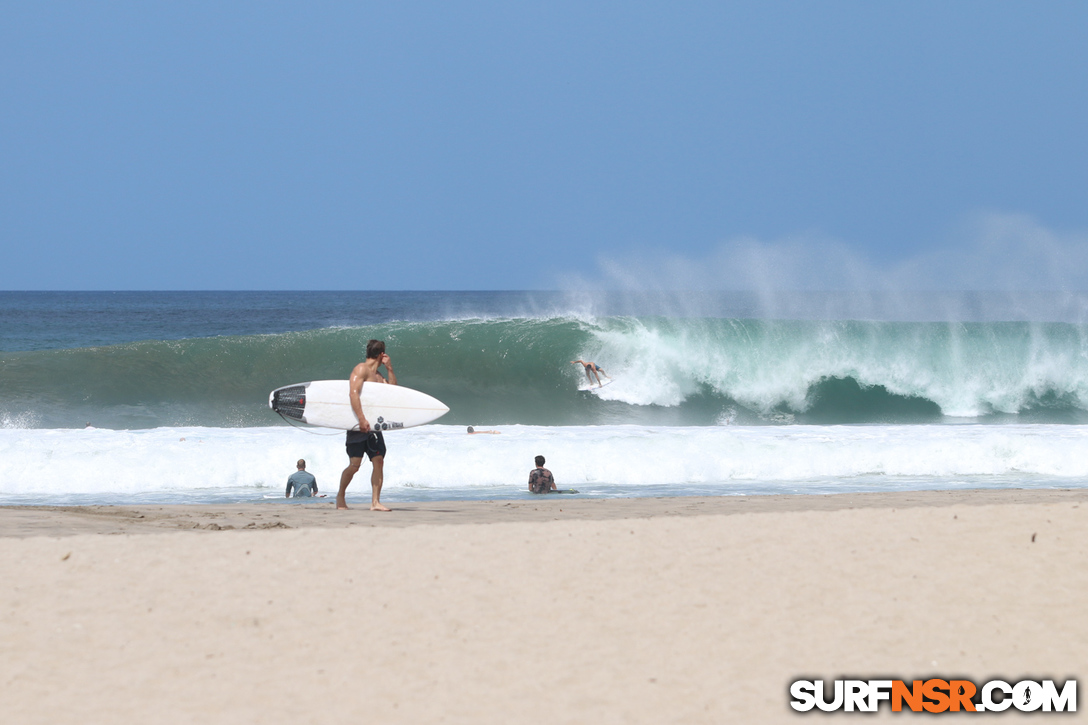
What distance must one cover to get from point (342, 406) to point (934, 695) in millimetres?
5979

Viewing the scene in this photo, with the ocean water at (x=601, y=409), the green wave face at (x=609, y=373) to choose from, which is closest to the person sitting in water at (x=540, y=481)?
the ocean water at (x=601, y=409)

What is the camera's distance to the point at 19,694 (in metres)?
3.57

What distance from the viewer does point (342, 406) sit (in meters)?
8.51

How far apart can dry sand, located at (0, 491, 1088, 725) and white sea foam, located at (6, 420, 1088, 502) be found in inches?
178

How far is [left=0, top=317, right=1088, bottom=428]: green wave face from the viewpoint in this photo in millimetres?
17922

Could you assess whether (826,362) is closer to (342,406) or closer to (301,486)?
(301,486)

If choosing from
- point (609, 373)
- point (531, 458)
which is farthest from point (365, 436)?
point (609, 373)

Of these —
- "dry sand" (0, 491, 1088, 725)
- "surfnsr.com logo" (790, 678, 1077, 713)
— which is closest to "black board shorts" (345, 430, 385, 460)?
"dry sand" (0, 491, 1088, 725)

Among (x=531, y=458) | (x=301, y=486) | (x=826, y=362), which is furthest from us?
(x=826, y=362)

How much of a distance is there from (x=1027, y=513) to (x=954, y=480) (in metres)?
4.97

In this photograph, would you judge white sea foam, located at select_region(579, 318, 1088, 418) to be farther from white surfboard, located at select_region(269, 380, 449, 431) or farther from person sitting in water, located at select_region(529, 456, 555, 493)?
white surfboard, located at select_region(269, 380, 449, 431)

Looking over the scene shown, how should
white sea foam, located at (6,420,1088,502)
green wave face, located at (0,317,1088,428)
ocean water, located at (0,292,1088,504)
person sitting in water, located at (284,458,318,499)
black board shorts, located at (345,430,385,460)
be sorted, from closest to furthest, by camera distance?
black board shorts, located at (345,430,385,460), person sitting in water, located at (284,458,318,499), white sea foam, located at (6,420,1088,502), ocean water, located at (0,292,1088,504), green wave face, located at (0,317,1088,428)

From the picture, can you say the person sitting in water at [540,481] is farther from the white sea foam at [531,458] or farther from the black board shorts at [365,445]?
the black board shorts at [365,445]

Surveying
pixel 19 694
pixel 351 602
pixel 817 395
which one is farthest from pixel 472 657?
pixel 817 395
